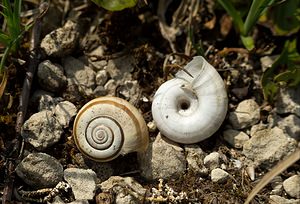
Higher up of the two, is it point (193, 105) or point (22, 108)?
point (22, 108)

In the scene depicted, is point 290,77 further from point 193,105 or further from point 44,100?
point 44,100

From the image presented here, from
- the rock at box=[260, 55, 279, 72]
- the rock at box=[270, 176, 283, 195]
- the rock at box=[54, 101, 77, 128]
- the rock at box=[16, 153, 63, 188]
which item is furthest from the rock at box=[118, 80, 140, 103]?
the rock at box=[270, 176, 283, 195]

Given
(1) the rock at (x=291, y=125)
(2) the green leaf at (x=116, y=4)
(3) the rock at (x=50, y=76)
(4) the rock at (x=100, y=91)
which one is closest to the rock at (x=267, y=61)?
(1) the rock at (x=291, y=125)

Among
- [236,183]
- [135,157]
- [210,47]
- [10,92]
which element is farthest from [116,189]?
[210,47]

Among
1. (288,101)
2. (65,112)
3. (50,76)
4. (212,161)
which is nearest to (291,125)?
(288,101)

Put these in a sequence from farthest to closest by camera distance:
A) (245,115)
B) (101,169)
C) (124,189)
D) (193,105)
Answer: (245,115) < (193,105) < (101,169) < (124,189)

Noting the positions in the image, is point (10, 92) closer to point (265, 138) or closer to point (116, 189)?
point (116, 189)
